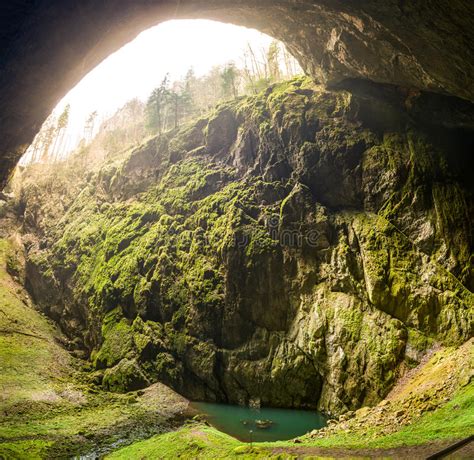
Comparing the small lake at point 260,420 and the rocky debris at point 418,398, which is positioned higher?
the rocky debris at point 418,398

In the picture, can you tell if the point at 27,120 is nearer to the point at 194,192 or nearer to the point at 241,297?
the point at 241,297

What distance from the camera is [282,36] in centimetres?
A: 2934

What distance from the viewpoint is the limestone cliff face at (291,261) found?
24.0m

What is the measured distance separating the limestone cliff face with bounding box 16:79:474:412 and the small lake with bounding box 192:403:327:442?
115cm

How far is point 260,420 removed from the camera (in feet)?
72.2

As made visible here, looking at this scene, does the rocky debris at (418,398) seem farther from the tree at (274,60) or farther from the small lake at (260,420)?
the tree at (274,60)

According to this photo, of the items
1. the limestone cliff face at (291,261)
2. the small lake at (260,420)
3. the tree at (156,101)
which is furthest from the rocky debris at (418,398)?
the tree at (156,101)

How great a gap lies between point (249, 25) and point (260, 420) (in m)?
27.4

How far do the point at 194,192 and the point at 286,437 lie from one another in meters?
25.0

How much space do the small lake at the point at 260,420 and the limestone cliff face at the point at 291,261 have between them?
3.78ft

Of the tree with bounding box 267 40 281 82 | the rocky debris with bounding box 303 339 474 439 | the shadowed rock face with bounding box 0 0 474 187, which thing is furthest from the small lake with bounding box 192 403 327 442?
the tree with bounding box 267 40 281 82

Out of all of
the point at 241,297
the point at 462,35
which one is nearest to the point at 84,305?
the point at 241,297

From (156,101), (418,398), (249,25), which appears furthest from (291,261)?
(156,101)

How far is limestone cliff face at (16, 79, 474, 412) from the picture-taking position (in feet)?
78.7
